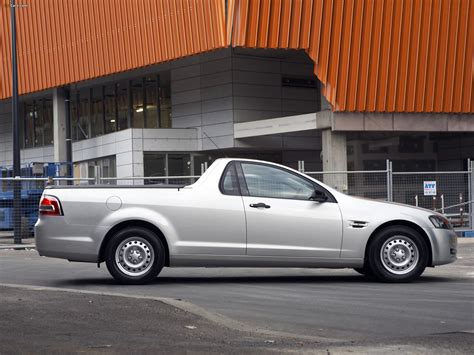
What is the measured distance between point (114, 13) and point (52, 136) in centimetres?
1254

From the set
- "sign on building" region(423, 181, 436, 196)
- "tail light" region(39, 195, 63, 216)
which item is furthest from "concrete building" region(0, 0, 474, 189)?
"tail light" region(39, 195, 63, 216)

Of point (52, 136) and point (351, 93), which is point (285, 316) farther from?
point (52, 136)

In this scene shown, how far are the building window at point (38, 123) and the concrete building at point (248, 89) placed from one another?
67 centimetres

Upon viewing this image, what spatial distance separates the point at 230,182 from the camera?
35.1 ft

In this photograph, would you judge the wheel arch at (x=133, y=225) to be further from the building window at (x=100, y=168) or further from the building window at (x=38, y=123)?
the building window at (x=38, y=123)

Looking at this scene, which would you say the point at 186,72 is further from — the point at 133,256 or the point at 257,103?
the point at 133,256

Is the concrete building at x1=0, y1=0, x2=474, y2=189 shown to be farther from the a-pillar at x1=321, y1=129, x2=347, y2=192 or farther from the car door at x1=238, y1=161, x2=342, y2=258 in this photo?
the car door at x1=238, y1=161, x2=342, y2=258

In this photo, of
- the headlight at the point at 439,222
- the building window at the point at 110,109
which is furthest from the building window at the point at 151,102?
the headlight at the point at 439,222

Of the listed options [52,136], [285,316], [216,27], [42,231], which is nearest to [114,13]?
[216,27]

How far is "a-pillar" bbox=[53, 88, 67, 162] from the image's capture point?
3841 cm

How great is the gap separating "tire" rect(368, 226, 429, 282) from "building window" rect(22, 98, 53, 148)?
3423 cm

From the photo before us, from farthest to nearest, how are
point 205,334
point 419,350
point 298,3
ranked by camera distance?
point 298,3 < point 205,334 < point 419,350

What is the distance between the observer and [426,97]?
95.7 feet

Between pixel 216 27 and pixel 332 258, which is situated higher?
pixel 216 27
